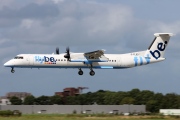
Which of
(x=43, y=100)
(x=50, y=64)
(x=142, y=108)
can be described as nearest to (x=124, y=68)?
(x=50, y=64)

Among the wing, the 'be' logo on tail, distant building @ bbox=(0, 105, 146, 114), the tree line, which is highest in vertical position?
the 'be' logo on tail

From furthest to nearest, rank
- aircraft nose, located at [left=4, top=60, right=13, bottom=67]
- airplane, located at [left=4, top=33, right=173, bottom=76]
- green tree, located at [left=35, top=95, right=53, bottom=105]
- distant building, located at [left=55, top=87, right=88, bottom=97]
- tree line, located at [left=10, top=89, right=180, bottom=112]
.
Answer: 1. distant building, located at [left=55, top=87, right=88, bottom=97]
2. green tree, located at [left=35, top=95, right=53, bottom=105]
3. tree line, located at [left=10, top=89, right=180, bottom=112]
4. airplane, located at [left=4, top=33, right=173, bottom=76]
5. aircraft nose, located at [left=4, top=60, right=13, bottom=67]

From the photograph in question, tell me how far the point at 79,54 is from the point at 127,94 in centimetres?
8035

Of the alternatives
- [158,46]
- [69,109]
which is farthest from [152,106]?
[158,46]

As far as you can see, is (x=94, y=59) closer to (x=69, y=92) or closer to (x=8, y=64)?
(x=8, y=64)

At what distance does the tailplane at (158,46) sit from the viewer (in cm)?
7575

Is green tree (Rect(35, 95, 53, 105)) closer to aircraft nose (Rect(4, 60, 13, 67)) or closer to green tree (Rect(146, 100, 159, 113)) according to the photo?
green tree (Rect(146, 100, 159, 113))

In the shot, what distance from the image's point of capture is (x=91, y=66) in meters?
73.7

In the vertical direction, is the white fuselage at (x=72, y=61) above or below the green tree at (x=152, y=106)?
above

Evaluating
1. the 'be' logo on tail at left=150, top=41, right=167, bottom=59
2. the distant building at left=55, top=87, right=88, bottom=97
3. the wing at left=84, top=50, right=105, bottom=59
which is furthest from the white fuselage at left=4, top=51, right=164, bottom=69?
the distant building at left=55, top=87, right=88, bottom=97

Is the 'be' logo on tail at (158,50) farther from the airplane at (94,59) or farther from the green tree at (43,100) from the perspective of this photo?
the green tree at (43,100)

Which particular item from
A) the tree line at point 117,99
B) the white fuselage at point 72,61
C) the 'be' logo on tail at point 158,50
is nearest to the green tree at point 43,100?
the tree line at point 117,99

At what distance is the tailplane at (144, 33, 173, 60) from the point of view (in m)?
75.8

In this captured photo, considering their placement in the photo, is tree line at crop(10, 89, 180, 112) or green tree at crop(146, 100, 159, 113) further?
tree line at crop(10, 89, 180, 112)
